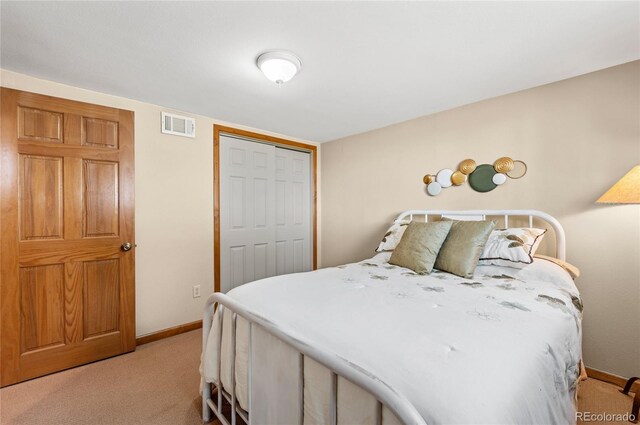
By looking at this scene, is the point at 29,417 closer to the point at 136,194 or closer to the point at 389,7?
the point at 136,194

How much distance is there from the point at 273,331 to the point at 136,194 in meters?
2.07

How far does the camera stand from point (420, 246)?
81.0 inches

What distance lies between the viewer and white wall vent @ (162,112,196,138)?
8.54 feet

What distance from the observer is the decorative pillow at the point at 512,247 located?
6.04 feet

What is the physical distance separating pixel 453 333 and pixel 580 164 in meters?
1.88

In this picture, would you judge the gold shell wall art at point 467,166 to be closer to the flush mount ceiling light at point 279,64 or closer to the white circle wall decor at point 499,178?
the white circle wall decor at point 499,178

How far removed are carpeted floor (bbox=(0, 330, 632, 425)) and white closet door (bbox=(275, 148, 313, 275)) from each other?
5.47ft

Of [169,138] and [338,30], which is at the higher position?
[338,30]

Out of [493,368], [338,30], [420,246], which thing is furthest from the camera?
[420,246]

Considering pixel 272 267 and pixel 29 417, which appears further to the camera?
pixel 272 267

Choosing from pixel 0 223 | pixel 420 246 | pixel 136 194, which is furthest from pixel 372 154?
pixel 0 223

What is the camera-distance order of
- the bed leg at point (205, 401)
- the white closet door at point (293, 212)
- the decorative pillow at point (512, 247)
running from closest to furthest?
the bed leg at point (205, 401) → the decorative pillow at point (512, 247) → the white closet door at point (293, 212)

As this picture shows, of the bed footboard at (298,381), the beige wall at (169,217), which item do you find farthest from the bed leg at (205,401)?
the beige wall at (169,217)

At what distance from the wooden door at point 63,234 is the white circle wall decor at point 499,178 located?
298 centimetres
